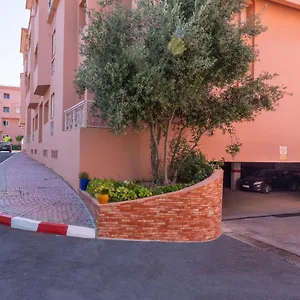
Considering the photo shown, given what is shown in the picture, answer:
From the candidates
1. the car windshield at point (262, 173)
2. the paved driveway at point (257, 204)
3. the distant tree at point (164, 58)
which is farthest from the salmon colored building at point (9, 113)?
the distant tree at point (164, 58)

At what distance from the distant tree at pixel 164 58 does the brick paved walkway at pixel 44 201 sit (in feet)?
6.91

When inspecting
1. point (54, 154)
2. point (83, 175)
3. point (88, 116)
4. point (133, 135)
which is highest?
point (88, 116)

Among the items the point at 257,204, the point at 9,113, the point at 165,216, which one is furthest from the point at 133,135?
the point at 9,113

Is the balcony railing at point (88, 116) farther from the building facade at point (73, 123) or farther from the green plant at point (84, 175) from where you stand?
the green plant at point (84, 175)

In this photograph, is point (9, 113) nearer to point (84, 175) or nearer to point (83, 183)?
point (84, 175)

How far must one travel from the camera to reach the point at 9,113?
218ft

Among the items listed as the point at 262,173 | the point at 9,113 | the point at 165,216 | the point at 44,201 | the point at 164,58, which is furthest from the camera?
the point at 9,113

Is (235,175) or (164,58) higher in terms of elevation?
(164,58)

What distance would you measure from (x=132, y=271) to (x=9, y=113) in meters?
68.3

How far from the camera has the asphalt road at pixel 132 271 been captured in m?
3.99

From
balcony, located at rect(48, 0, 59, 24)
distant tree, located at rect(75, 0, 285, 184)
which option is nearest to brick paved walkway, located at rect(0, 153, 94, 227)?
distant tree, located at rect(75, 0, 285, 184)

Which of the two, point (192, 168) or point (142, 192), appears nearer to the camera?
point (142, 192)

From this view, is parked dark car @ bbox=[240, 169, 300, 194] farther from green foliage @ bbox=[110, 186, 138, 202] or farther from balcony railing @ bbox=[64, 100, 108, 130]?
green foliage @ bbox=[110, 186, 138, 202]

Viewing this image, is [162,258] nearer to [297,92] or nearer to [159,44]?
[159,44]
